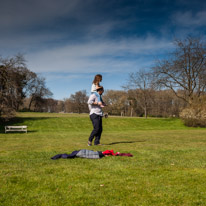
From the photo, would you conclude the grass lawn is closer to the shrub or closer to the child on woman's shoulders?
the child on woman's shoulders

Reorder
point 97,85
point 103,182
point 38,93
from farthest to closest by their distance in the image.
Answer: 1. point 38,93
2. point 97,85
3. point 103,182

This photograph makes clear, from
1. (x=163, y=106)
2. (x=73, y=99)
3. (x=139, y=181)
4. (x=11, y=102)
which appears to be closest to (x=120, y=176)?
(x=139, y=181)

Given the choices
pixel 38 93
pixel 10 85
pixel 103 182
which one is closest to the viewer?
pixel 103 182

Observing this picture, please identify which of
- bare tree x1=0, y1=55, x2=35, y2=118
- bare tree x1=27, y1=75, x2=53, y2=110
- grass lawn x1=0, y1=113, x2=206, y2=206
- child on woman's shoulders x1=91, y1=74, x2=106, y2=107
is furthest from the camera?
bare tree x1=27, y1=75, x2=53, y2=110

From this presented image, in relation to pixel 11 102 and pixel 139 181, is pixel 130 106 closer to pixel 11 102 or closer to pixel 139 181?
pixel 11 102

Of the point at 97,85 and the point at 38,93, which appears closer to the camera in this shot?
the point at 97,85

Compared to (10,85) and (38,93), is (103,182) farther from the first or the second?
(38,93)

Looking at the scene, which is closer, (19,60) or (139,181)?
(139,181)

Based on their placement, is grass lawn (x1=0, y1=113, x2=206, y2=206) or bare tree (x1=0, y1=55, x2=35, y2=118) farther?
bare tree (x1=0, y1=55, x2=35, y2=118)

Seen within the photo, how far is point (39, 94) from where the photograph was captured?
3007 inches

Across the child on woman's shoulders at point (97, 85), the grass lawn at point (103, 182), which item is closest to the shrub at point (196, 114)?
the child on woman's shoulders at point (97, 85)

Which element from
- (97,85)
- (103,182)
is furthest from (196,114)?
(103,182)

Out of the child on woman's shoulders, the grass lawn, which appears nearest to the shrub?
the child on woman's shoulders

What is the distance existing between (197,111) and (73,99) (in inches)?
2645
